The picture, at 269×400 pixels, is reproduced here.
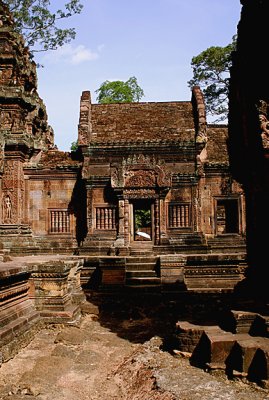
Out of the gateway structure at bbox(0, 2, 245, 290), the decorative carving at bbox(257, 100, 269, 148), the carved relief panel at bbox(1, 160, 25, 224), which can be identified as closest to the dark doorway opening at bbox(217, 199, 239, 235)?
the gateway structure at bbox(0, 2, 245, 290)

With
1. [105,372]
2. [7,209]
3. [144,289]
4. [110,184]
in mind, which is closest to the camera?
[105,372]

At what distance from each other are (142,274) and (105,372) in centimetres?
577

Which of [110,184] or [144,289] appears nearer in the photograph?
[144,289]

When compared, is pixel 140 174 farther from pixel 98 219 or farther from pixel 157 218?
pixel 98 219

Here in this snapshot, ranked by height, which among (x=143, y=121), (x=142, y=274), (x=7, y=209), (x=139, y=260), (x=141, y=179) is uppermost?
(x=143, y=121)

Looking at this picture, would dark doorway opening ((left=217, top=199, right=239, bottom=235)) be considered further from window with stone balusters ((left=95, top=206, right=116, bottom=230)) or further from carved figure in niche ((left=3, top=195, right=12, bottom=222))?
carved figure in niche ((left=3, top=195, right=12, bottom=222))

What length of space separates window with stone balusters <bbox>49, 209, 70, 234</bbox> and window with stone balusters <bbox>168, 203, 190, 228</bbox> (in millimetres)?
4575

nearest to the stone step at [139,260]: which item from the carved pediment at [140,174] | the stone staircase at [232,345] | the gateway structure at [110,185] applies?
the gateway structure at [110,185]

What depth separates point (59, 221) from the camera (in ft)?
57.6

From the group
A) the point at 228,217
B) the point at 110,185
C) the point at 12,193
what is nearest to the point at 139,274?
the point at 110,185

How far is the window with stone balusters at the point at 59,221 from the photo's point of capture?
57.4 ft

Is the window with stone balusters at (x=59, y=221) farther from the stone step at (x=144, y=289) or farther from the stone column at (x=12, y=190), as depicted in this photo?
the stone step at (x=144, y=289)

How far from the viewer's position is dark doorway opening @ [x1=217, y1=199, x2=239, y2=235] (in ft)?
58.7

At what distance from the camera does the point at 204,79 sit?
3303cm
